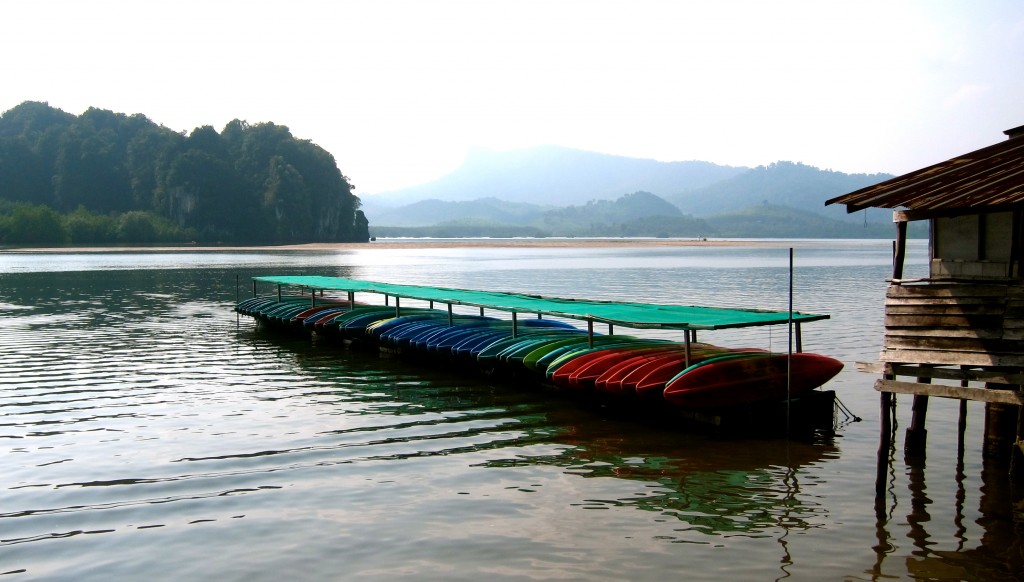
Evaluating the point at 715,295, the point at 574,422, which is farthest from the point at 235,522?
the point at 715,295

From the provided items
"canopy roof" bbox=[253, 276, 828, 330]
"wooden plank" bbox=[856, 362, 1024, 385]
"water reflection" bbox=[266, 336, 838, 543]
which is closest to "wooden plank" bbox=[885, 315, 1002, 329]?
"wooden plank" bbox=[856, 362, 1024, 385]

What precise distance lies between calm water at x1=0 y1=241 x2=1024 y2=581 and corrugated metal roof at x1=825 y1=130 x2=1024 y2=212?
4.18 meters

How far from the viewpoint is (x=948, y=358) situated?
12.7 m

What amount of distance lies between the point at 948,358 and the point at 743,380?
4914 millimetres

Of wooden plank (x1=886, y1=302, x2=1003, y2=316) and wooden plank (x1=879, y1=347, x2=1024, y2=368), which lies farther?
wooden plank (x1=886, y1=302, x2=1003, y2=316)

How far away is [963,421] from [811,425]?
2710mm

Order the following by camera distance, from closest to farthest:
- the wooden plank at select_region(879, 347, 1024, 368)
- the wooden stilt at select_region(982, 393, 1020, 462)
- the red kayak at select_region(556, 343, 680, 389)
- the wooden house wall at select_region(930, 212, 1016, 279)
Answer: the wooden plank at select_region(879, 347, 1024, 368) < the wooden house wall at select_region(930, 212, 1016, 279) < the wooden stilt at select_region(982, 393, 1020, 462) < the red kayak at select_region(556, 343, 680, 389)

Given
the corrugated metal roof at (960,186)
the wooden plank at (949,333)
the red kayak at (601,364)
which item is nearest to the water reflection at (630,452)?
the red kayak at (601,364)

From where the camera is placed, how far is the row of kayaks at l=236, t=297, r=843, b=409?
17219mm

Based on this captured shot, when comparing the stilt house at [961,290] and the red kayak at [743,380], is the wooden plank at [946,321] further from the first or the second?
the red kayak at [743,380]

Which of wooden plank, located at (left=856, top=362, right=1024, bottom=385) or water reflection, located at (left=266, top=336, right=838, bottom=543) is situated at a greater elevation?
wooden plank, located at (left=856, top=362, right=1024, bottom=385)

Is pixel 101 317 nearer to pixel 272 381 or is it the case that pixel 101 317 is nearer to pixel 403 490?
pixel 272 381

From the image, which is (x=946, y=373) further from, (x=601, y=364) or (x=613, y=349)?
(x=613, y=349)

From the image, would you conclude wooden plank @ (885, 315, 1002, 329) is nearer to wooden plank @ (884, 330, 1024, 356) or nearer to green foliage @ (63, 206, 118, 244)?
wooden plank @ (884, 330, 1024, 356)
